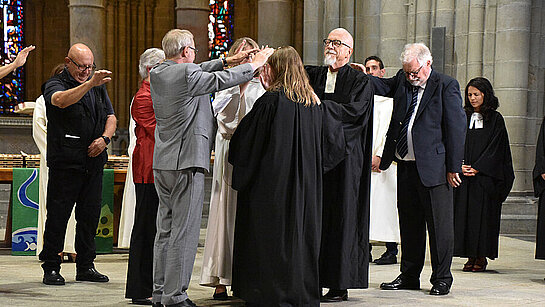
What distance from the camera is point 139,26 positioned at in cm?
1989

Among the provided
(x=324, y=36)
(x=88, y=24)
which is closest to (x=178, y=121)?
(x=324, y=36)

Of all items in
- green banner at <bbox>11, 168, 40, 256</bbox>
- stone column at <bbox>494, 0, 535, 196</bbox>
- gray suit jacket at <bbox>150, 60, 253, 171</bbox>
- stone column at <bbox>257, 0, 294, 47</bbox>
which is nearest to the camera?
gray suit jacket at <bbox>150, 60, 253, 171</bbox>

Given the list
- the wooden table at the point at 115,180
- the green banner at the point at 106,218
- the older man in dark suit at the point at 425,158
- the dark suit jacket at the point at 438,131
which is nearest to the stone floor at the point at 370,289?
the older man in dark suit at the point at 425,158

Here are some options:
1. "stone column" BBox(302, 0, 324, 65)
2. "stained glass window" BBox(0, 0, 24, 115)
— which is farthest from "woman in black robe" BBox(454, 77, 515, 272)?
"stained glass window" BBox(0, 0, 24, 115)

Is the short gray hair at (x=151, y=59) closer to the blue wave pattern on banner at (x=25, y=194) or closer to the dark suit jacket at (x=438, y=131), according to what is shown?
the dark suit jacket at (x=438, y=131)

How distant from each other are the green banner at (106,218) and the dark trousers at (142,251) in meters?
2.92

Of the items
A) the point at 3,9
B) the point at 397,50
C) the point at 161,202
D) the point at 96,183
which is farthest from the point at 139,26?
the point at 161,202

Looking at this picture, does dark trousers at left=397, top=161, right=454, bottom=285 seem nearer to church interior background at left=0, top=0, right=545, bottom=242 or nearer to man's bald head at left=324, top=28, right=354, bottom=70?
man's bald head at left=324, top=28, right=354, bottom=70

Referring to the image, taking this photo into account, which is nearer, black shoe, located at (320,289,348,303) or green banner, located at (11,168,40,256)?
black shoe, located at (320,289,348,303)

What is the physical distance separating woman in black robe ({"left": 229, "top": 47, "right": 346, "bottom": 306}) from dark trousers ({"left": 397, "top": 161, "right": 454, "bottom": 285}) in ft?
4.28

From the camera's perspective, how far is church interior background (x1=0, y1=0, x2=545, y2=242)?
10.3 meters

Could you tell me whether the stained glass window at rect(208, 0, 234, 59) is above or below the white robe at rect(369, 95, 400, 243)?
above

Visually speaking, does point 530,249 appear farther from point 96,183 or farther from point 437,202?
point 96,183

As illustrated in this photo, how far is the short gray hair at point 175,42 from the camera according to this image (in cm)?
529
